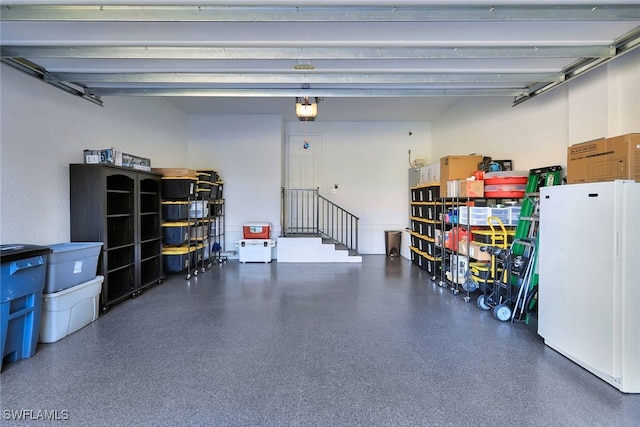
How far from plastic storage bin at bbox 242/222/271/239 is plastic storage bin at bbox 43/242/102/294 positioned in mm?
3440

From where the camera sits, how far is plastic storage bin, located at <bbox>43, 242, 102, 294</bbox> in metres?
2.93

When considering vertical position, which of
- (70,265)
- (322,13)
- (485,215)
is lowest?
(70,265)

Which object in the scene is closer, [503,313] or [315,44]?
Result: [315,44]

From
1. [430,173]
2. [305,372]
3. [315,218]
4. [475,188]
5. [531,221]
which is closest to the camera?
[305,372]

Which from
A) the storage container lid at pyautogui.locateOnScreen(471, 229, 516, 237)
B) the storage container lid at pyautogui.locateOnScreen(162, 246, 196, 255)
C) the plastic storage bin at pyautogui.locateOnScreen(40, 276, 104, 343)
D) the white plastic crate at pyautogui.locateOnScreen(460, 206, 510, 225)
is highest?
the white plastic crate at pyautogui.locateOnScreen(460, 206, 510, 225)

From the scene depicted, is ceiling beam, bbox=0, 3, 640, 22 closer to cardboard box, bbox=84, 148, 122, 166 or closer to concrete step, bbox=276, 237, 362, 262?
cardboard box, bbox=84, 148, 122, 166

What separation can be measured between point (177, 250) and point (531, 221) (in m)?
5.71

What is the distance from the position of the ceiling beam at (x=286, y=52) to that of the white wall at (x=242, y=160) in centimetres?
436

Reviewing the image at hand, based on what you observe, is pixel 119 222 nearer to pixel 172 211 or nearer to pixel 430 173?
pixel 172 211

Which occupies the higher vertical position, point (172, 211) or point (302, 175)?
point (302, 175)

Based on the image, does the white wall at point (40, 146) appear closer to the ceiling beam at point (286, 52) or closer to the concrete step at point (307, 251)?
the ceiling beam at point (286, 52)

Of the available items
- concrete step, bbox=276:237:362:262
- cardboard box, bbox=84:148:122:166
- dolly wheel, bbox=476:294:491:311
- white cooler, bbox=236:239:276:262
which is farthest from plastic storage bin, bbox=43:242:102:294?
dolly wheel, bbox=476:294:491:311

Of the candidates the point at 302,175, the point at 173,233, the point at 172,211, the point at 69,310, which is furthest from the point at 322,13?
the point at 302,175

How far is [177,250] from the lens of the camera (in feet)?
18.0
